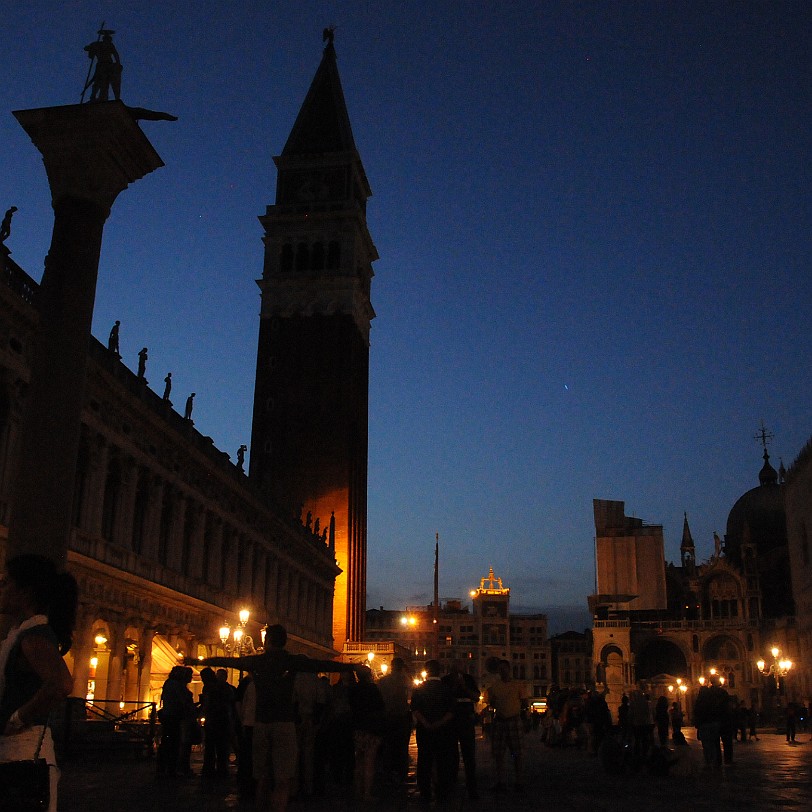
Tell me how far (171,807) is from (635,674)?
3199 inches

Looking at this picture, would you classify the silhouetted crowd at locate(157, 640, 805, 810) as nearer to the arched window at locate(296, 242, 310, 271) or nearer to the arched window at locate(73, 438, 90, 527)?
the arched window at locate(73, 438, 90, 527)

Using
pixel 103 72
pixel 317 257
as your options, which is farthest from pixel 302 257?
pixel 103 72

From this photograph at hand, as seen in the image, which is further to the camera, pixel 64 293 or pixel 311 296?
pixel 311 296

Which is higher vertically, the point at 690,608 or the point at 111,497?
the point at 690,608

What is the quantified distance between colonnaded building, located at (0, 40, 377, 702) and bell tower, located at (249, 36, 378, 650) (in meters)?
0.10

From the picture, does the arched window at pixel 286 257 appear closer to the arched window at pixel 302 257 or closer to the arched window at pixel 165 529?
the arched window at pixel 302 257

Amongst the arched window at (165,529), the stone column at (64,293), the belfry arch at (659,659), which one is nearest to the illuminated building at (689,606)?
the belfry arch at (659,659)

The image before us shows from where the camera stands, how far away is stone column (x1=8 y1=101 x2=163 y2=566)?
12.0 metres

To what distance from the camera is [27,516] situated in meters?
11.9

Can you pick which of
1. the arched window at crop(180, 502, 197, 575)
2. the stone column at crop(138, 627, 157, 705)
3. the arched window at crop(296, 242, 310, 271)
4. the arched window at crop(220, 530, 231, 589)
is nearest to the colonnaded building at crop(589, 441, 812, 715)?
the arched window at crop(296, 242, 310, 271)

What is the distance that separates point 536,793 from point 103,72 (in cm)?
1145

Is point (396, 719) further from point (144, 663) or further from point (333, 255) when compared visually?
point (333, 255)

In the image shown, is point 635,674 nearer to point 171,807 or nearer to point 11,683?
point 171,807

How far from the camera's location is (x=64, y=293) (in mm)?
12609
